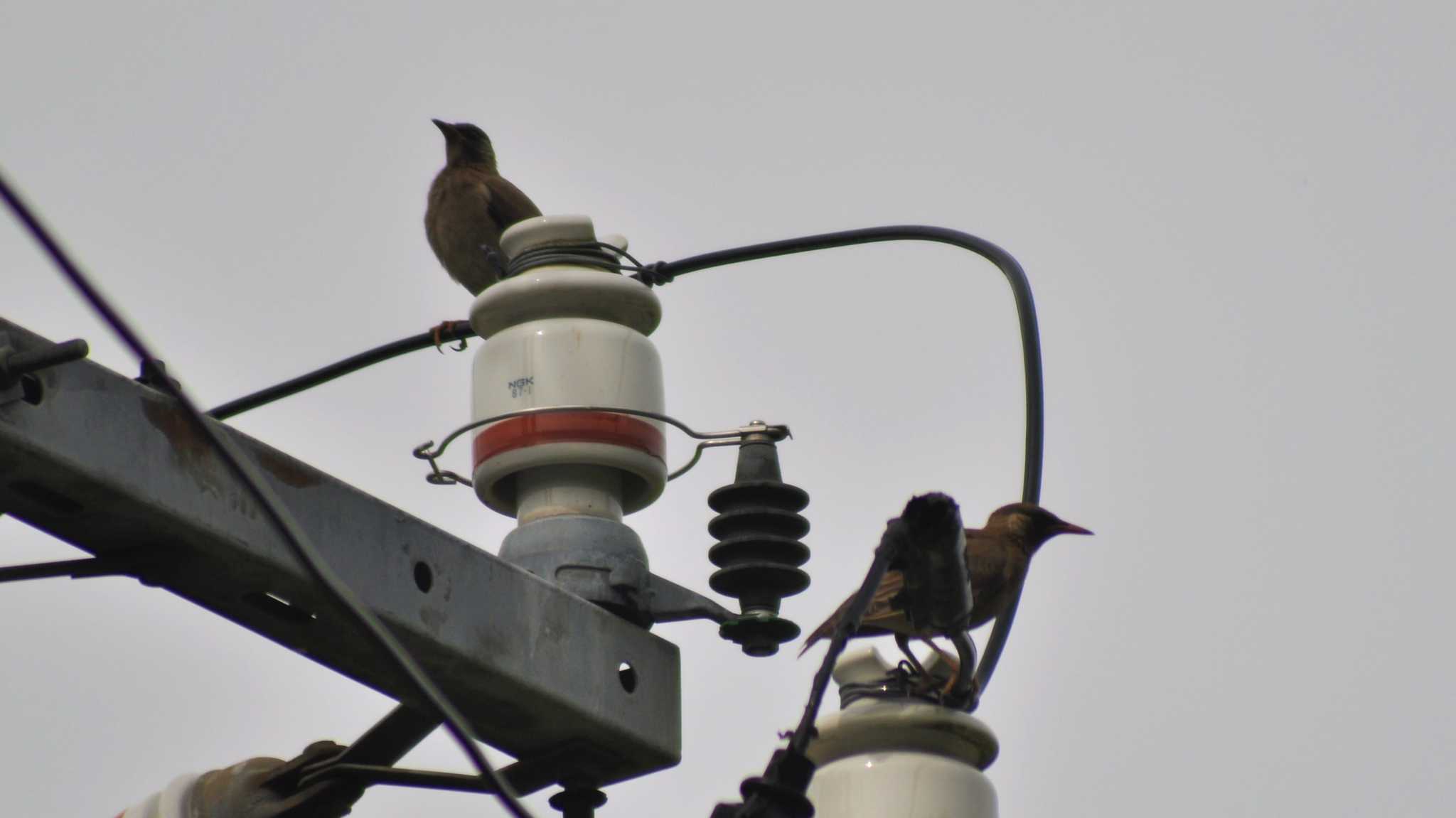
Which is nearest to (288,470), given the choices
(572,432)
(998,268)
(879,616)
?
(572,432)

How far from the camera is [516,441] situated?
427 cm

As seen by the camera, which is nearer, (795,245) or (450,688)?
(450,688)

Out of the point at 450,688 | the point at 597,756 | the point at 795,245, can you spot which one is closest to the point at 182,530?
the point at 450,688

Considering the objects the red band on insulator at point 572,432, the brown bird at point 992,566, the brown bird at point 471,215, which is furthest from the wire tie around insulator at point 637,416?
the brown bird at point 471,215

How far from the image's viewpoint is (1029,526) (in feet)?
26.9

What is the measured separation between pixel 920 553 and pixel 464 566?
2.72 ft

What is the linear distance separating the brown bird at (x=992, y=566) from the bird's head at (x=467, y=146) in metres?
3.79

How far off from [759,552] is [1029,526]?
416cm

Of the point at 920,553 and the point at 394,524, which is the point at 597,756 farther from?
the point at 920,553

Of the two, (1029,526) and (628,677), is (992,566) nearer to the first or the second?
(1029,526)

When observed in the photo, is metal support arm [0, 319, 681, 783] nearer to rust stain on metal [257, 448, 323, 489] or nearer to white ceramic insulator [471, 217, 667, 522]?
rust stain on metal [257, 448, 323, 489]

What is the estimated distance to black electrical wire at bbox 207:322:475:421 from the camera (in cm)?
537

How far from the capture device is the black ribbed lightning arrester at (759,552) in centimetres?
416

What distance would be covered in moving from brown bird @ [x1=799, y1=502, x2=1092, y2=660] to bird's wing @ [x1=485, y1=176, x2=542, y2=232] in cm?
310
